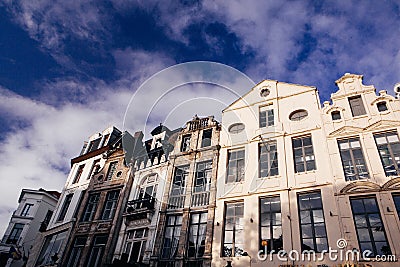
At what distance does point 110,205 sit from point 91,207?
2016 mm

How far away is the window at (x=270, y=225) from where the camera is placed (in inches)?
539

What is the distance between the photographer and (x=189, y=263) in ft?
50.0

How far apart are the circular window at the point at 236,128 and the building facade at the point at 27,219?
22.4 metres

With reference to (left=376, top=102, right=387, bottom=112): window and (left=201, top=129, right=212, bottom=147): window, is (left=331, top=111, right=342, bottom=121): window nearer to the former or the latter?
(left=376, top=102, right=387, bottom=112): window

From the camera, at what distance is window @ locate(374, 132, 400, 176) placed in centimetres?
1310

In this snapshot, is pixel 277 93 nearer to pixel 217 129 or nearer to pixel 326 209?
pixel 217 129

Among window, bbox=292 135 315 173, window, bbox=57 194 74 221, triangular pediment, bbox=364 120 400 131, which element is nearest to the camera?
triangular pediment, bbox=364 120 400 131

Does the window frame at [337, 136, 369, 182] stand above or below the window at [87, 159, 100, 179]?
below

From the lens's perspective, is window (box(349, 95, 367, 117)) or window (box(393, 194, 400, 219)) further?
window (box(349, 95, 367, 117))

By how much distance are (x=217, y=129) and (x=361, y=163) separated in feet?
30.9

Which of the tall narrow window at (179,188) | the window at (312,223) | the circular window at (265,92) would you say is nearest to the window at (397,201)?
the window at (312,223)

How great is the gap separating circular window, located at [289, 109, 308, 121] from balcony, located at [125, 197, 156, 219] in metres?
10.3

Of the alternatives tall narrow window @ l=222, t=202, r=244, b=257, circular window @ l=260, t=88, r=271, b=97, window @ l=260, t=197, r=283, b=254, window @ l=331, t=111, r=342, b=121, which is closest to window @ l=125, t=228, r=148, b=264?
tall narrow window @ l=222, t=202, r=244, b=257

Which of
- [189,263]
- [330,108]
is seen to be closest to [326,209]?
[330,108]
